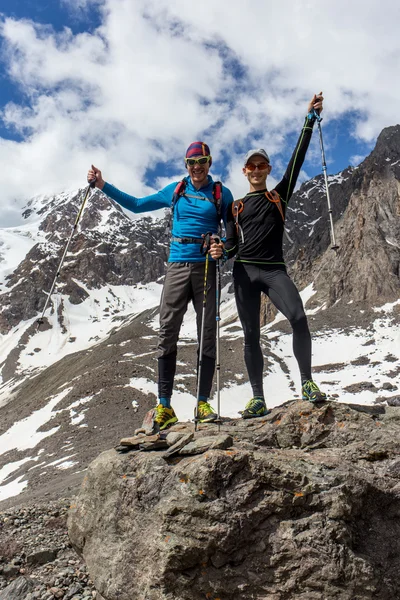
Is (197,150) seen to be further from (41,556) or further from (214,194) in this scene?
(41,556)

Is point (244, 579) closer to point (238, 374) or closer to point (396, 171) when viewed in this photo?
point (238, 374)

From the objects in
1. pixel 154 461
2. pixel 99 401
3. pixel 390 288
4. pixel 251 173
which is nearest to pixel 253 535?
pixel 154 461

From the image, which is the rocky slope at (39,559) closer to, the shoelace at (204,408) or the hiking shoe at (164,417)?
the hiking shoe at (164,417)

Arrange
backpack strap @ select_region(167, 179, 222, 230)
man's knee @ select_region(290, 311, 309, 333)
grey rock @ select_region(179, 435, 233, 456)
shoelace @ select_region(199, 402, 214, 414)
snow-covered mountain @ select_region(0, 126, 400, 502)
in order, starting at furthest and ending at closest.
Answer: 1. snow-covered mountain @ select_region(0, 126, 400, 502)
2. backpack strap @ select_region(167, 179, 222, 230)
3. shoelace @ select_region(199, 402, 214, 414)
4. man's knee @ select_region(290, 311, 309, 333)
5. grey rock @ select_region(179, 435, 233, 456)

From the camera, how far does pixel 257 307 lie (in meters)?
7.64

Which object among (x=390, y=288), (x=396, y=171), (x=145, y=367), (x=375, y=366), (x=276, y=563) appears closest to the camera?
(x=276, y=563)

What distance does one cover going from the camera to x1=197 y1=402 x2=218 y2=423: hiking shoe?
7.08 meters

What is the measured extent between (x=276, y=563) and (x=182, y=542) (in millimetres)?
1044

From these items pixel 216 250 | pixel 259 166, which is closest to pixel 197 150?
pixel 259 166

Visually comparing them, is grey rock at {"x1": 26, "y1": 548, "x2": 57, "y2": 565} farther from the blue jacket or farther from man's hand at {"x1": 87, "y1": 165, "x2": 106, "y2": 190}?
man's hand at {"x1": 87, "y1": 165, "x2": 106, "y2": 190}

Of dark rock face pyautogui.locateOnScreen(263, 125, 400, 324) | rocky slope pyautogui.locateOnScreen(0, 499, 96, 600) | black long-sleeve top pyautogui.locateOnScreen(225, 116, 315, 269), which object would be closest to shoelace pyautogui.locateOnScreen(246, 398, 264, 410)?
black long-sleeve top pyautogui.locateOnScreen(225, 116, 315, 269)

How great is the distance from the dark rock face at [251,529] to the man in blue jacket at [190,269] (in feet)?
6.28

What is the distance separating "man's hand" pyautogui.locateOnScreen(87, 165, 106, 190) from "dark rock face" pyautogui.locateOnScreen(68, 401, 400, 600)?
5.32m

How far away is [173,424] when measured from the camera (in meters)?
7.45
